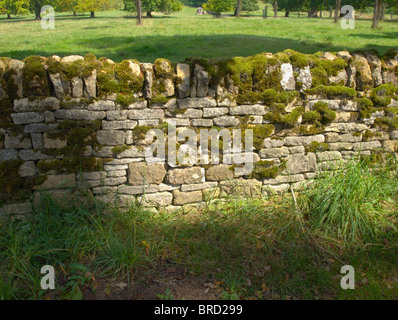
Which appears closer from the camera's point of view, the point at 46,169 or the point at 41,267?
the point at 41,267

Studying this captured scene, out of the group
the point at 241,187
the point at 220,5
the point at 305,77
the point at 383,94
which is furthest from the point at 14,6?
the point at 383,94

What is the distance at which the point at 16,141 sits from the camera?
343 centimetres

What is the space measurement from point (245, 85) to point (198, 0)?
96.3 ft

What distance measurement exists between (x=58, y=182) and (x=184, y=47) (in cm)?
644

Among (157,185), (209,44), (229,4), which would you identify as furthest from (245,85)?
(229,4)

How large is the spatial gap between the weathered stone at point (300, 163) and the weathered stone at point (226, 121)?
0.91m

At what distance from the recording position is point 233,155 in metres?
3.97

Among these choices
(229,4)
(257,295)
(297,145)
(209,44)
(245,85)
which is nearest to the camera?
(257,295)

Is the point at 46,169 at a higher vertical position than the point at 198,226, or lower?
higher

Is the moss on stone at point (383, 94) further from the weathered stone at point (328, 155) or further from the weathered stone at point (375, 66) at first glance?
the weathered stone at point (328, 155)

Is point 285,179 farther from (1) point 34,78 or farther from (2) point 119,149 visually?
(1) point 34,78

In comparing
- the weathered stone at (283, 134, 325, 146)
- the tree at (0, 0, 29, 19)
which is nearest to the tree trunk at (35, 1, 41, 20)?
the tree at (0, 0, 29, 19)

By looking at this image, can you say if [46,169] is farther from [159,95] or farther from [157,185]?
[159,95]

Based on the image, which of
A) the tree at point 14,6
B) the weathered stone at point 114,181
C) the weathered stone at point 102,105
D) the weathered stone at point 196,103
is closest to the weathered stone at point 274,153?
the weathered stone at point 196,103
